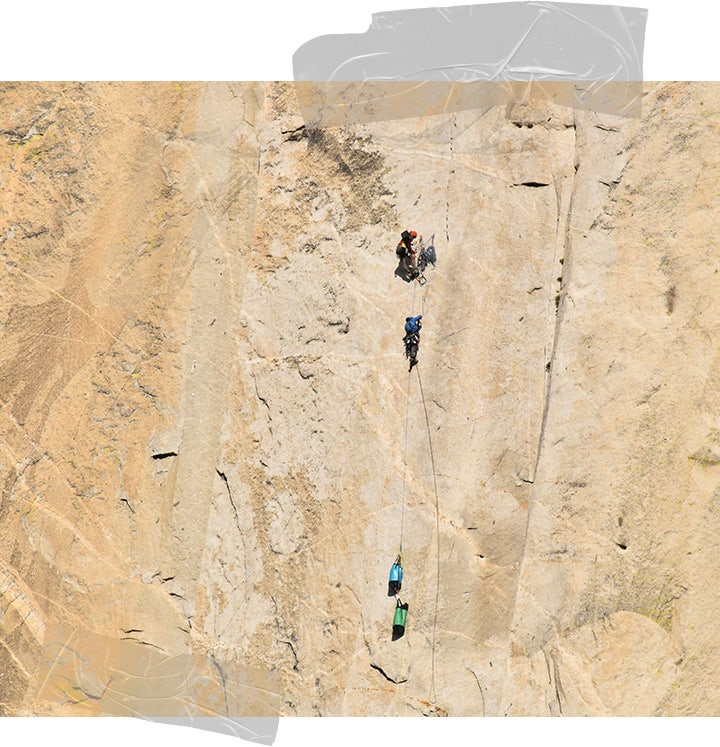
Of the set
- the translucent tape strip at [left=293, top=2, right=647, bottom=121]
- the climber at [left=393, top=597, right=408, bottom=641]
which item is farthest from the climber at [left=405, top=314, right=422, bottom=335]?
the climber at [left=393, top=597, right=408, bottom=641]

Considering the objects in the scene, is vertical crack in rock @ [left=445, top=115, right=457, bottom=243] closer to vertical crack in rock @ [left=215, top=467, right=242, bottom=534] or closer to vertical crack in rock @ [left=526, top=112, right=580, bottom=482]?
vertical crack in rock @ [left=526, top=112, right=580, bottom=482]

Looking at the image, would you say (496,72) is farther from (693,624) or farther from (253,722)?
(253,722)

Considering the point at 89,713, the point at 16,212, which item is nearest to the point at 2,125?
the point at 16,212

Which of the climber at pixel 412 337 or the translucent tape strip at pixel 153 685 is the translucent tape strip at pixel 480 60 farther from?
the translucent tape strip at pixel 153 685

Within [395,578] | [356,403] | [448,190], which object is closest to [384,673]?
[395,578]

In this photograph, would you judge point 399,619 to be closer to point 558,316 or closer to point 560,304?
point 558,316

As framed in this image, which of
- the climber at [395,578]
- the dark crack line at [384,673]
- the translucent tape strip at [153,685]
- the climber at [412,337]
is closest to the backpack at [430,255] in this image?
the climber at [412,337]
